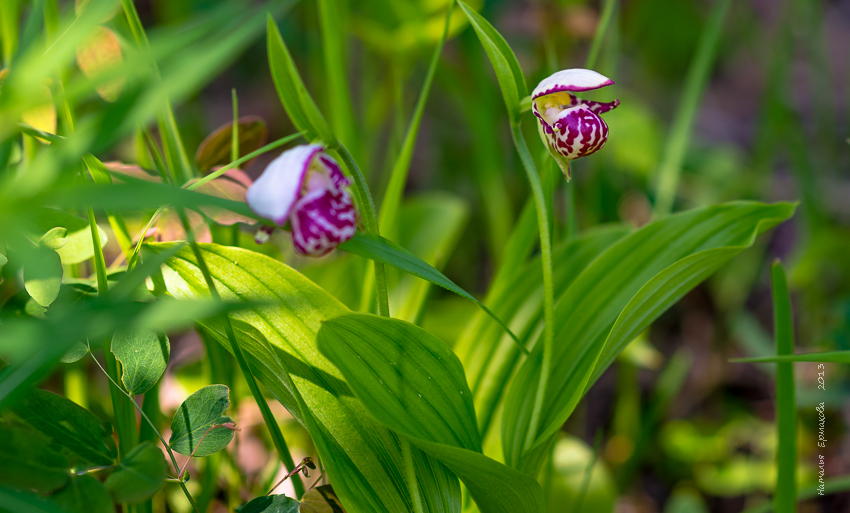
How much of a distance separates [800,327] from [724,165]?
0.61 m

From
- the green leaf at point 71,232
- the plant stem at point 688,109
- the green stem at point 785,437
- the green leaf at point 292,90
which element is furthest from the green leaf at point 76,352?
the plant stem at point 688,109

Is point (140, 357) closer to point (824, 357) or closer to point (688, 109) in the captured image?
point (824, 357)

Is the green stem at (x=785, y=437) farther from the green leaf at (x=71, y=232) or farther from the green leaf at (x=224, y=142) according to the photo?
the green leaf at (x=71, y=232)

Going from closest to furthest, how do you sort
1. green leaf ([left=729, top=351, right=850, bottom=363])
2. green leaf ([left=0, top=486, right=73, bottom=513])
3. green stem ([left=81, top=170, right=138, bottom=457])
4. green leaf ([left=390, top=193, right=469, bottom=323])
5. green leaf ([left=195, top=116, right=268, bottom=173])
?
green leaf ([left=0, top=486, right=73, bottom=513]) < green leaf ([left=729, top=351, right=850, bottom=363]) < green stem ([left=81, top=170, right=138, bottom=457]) < green leaf ([left=195, top=116, right=268, bottom=173]) < green leaf ([left=390, top=193, right=469, bottom=323])

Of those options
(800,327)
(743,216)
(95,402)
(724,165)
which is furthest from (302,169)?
(724,165)

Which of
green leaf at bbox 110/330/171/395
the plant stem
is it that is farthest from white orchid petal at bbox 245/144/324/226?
the plant stem

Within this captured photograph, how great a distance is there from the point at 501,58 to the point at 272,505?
0.55 m

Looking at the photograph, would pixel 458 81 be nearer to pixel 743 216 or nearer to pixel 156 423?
pixel 743 216

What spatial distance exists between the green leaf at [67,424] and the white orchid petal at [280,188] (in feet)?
0.94

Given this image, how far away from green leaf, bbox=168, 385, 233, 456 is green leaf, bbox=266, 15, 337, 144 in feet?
0.94

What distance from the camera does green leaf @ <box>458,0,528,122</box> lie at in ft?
1.95

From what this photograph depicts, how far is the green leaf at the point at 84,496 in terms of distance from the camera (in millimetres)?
462

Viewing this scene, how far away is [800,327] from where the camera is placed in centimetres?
158

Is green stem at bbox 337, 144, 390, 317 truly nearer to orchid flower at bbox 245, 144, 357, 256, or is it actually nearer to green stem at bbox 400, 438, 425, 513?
orchid flower at bbox 245, 144, 357, 256
